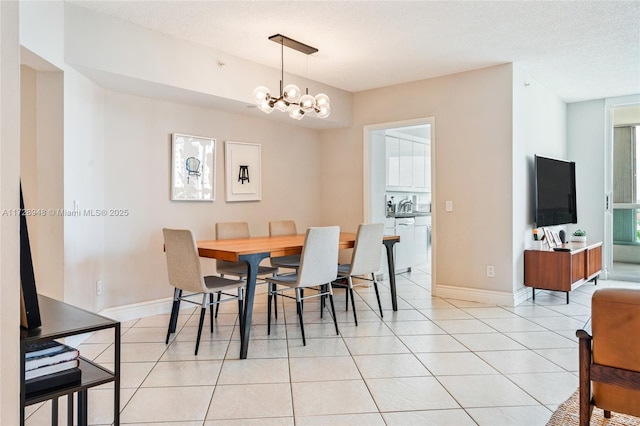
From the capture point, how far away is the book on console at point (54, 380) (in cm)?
136

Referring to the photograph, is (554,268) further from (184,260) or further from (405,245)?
(184,260)

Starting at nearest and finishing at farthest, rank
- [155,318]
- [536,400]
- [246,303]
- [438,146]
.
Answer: [536,400] < [246,303] < [155,318] < [438,146]

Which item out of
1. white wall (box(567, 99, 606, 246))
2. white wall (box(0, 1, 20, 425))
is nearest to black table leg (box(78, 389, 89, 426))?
white wall (box(0, 1, 20, 425))

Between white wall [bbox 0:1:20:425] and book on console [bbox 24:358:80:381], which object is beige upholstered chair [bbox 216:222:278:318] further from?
white wall [bbox 0:1:20:425]

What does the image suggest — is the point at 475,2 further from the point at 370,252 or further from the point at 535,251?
the point at 535,251

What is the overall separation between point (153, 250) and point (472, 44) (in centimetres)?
355

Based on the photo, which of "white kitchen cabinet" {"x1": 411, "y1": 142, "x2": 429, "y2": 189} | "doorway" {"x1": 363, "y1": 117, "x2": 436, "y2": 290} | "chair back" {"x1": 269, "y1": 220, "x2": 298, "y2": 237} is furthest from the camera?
"white kitchen cabinet" {"x1": 411, "y1": 142, "x2": 429, "y2": 189}

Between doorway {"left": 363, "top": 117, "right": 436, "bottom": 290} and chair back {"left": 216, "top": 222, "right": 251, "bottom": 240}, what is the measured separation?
1.87 metres

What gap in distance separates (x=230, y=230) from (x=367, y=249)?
1.35 m

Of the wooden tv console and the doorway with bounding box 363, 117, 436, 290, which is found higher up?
the doorway with bounding box 363, 117, 436, 290

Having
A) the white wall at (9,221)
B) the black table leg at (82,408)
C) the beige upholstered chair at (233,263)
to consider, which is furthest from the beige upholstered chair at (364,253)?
the white wall at (9,221)

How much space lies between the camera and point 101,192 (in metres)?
3.76

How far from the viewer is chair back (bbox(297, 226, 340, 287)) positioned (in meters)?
3.28

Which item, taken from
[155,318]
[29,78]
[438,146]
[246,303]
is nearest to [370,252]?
[246,303]
